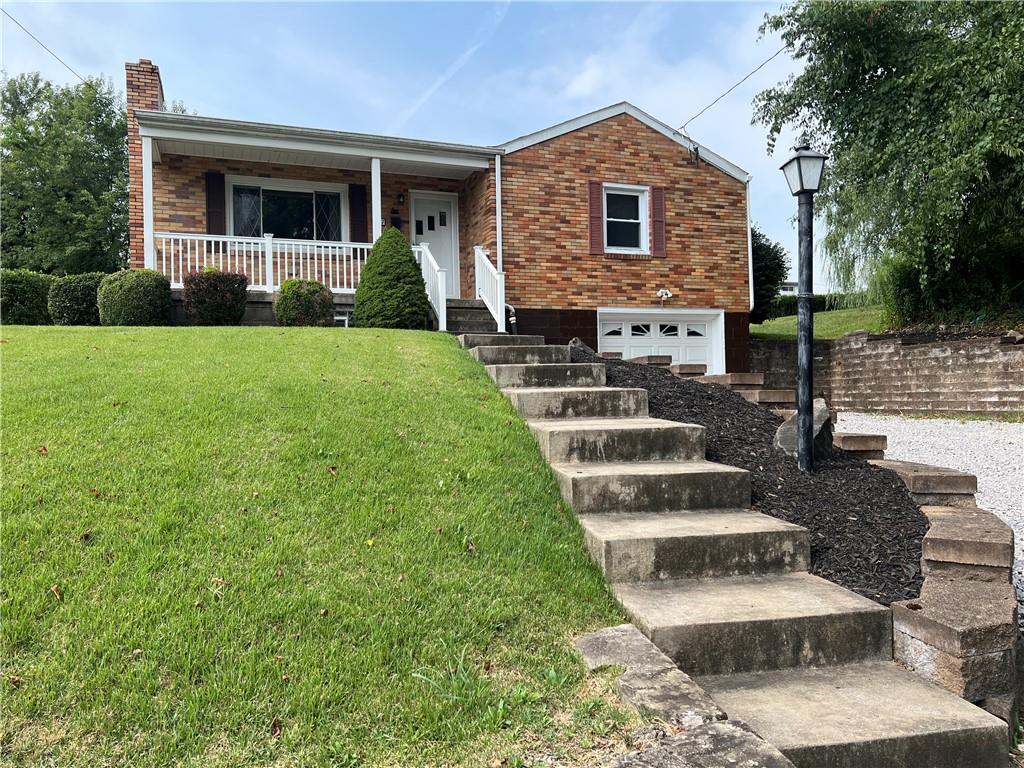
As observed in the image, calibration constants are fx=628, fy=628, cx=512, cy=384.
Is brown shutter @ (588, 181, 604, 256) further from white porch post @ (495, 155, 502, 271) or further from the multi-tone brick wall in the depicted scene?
white porch post @ (495, 155, 502, 271)

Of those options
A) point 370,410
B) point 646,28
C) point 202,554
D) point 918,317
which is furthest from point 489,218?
point 202,554

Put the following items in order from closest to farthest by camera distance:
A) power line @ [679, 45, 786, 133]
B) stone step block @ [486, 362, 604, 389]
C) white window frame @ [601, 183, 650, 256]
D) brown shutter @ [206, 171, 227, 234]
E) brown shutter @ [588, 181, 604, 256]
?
stone step block @ [486, 362, 604, 389] < brown shutter @ [206, 171, 227, 234] < brown shutter @ [588, 181, 604, 256] < white window frame @ [601, 183, 650, 256] < power line @ [679, 45, 786, 133]

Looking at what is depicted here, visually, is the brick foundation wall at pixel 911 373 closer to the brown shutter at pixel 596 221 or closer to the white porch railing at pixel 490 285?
the brown shutter at pixel 596 221

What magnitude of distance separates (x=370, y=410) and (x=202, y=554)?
69.4 inches

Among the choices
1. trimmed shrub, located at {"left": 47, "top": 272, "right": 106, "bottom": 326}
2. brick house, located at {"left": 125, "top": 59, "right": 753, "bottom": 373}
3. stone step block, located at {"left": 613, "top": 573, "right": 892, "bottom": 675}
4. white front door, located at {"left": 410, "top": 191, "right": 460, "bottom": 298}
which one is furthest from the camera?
white front door, located at {"left": 410, "top": 191, "right": 460, "bottom": 298}

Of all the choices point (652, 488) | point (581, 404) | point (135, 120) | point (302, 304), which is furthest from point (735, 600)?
point (135, 120)

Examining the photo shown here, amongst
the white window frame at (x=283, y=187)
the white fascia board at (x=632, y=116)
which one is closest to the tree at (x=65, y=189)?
the white window frame at (x=283, y=187)

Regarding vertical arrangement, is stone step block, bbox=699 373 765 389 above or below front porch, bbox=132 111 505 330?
below

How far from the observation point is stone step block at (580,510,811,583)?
3018mm

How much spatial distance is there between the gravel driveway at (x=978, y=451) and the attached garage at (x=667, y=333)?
2.98 metres

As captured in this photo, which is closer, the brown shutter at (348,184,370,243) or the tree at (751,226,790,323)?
the brown shutter at (348,184,370,243)

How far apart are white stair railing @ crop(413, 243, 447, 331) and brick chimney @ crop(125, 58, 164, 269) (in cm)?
447

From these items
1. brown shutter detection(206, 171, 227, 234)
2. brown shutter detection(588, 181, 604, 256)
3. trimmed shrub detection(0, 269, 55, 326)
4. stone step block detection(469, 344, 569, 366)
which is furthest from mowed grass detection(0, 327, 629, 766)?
brown shutter detection(588, 181, 604, 256)

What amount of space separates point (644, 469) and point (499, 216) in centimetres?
824
